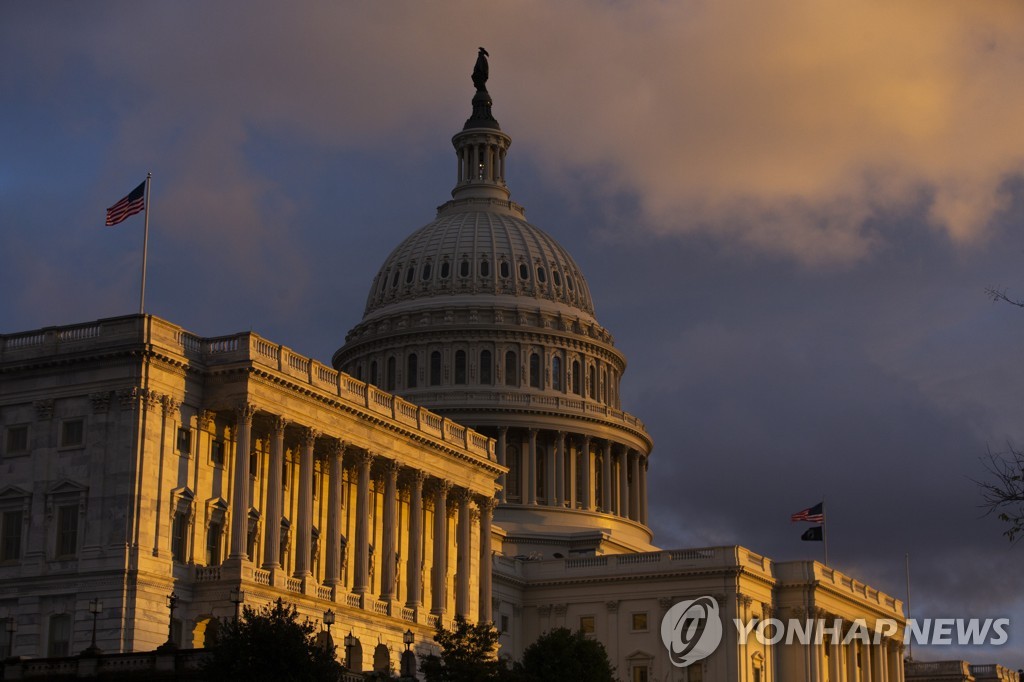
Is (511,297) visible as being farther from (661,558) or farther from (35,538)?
(35,538)

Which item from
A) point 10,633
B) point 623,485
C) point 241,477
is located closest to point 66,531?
point 10,633

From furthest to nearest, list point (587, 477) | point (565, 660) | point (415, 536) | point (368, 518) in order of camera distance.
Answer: point (587, 477) < point (415, 536) < point (368, 518) < point (565, 660)

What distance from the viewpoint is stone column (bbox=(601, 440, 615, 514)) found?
163 m

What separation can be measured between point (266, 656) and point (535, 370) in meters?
94.6

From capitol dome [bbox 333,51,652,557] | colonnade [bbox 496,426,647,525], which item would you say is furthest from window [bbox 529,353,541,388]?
colonnade [bbox 496,426,647,525]

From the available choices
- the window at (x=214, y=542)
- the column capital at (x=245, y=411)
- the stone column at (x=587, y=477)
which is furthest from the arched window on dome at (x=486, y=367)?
the window at (x=214, y=542)

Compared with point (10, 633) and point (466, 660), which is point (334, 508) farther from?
point (10, 633)

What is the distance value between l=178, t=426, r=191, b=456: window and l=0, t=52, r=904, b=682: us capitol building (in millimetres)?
147

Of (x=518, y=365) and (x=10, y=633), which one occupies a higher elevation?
(x=518, y=365)

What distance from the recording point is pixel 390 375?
165625mm

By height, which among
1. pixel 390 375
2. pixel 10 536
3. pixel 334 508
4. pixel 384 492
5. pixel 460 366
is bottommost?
pixel 10 536

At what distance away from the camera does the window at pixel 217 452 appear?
92.5 meters

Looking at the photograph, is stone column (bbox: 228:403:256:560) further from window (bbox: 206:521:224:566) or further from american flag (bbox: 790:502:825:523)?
american flag (bbox: 790:502:825:523)

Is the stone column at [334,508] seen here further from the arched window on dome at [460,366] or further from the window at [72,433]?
the arched window on dome at [460,366]
